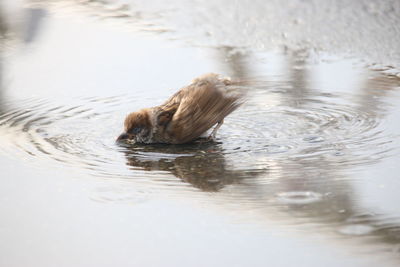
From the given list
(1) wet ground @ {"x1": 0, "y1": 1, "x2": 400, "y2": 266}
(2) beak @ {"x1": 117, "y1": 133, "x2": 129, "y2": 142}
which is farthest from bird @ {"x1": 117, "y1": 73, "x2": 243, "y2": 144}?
(1) wet ground @ {"x1": 0, "y1": 1, "x2": 400, "y2": 266}

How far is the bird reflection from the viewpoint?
15.5ft

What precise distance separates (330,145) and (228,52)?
2.45 metres

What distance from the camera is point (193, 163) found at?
5109 millimetres

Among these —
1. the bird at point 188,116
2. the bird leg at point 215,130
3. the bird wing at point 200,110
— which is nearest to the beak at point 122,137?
the bird at point 188,116

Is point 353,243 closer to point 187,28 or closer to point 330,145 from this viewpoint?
point 330,145

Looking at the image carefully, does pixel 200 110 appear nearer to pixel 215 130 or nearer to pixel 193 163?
pixel 215 130

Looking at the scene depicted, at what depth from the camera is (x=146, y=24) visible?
27.6 ft

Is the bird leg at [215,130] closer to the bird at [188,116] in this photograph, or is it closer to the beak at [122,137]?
the bird at [188,116]

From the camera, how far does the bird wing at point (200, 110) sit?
5.50m

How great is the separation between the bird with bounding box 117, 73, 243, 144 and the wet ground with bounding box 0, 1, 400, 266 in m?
0.13

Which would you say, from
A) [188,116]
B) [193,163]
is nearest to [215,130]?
[188,116]

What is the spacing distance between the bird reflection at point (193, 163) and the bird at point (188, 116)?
0.08m

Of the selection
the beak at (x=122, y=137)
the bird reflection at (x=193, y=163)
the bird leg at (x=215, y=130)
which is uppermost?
the bird leg at (x=215, y=130)

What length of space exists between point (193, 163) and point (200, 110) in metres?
0.56
